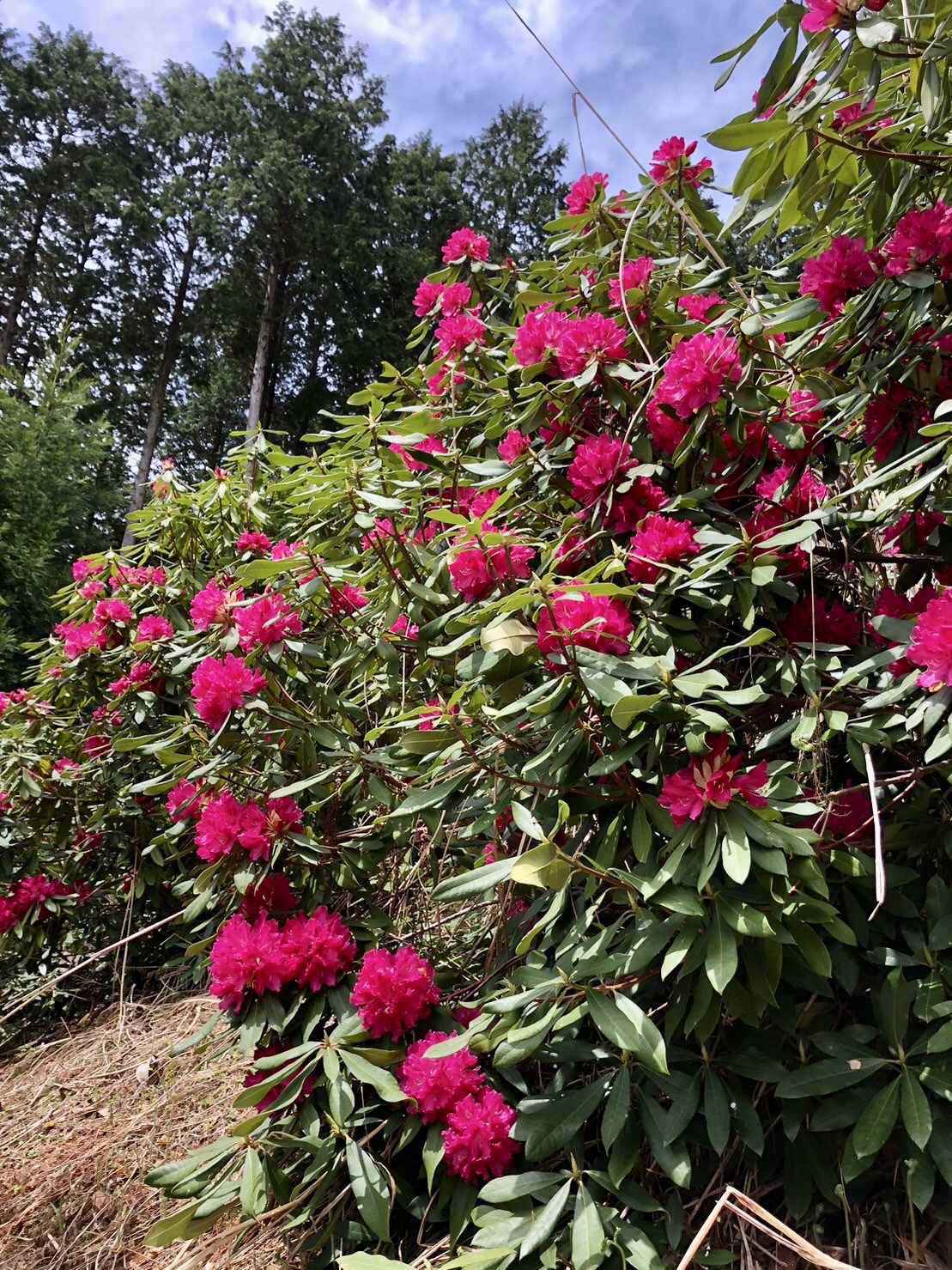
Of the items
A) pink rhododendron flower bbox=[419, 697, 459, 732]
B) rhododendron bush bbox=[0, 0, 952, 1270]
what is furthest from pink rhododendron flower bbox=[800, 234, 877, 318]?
pink rhododendron flower bbox=[419, 697, 459, 732]

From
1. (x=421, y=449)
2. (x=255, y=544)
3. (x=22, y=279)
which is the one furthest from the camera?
(x=22, y=279)

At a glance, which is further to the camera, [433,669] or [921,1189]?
[433,669]

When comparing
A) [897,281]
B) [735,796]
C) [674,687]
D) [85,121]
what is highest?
[85,121]

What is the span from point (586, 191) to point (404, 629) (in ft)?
2.92

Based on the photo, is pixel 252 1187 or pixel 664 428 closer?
pixel 252 1187

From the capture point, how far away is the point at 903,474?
113 centimetres

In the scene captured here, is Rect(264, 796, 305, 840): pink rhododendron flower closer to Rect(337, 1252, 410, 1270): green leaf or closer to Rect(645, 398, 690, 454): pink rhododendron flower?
Rect(337, 1252, 410, 1270): green leaf

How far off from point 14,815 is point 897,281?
274cm

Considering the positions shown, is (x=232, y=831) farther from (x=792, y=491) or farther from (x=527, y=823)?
(x=792, y=491)

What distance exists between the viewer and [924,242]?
1.01 m

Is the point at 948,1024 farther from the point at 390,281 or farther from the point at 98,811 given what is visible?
the point at 390,281

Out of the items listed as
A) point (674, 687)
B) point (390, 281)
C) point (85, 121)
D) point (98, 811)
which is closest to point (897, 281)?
point (674, 687)

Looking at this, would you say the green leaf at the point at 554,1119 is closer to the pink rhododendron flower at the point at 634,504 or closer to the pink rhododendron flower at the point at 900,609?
the pink rhododendron flower at the point at 900,609

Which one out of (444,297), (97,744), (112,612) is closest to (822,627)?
(444,297)
